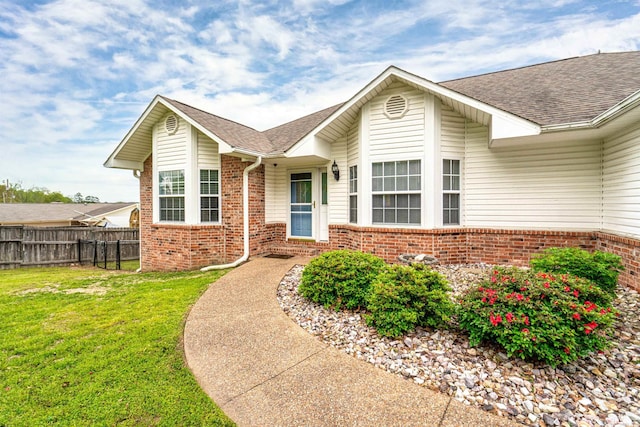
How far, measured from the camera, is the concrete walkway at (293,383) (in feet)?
6.84

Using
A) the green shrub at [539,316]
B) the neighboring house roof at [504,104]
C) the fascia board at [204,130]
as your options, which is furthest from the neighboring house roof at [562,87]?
the fascia board at [204,130]

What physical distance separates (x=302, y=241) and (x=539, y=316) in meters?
6.99

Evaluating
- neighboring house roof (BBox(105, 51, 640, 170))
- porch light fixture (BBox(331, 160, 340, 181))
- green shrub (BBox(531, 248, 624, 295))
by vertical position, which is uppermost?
neighboring house roof (BBox(105, 51, 640, 170))

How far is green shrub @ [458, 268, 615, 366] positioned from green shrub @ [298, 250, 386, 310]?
1431 millimetres

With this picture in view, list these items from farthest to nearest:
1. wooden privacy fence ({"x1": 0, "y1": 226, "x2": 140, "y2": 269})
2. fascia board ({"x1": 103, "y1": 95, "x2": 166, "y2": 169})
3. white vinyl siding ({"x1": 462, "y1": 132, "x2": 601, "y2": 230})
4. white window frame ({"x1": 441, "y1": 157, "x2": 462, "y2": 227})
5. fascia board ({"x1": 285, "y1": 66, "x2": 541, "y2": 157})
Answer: wooden privacy fence ({"x1": 0, "y1": 226, "x2": 140, "y2": 269})
fascia board ({"x1": 103, "y1": 95, "x2": 166, "y2": 169})
white window frame ({"x1": 441, "y1": 157, "x2": 462, "y2": 227})
white vinyl siding ({"x1": 462, "y1": 132, "x2": 601, "y2": 230})
fascia board ({"x1": 285, "y1": 66, "x2": 541, "y2": 157})

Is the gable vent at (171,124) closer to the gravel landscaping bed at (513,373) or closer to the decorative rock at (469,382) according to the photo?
the gravel landscaping bed at (513,373)

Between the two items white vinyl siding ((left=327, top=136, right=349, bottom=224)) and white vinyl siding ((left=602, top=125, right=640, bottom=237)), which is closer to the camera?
white vinyl siding ((left=602, top=125, right=640, bottom=237))

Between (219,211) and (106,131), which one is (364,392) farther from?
(106,131)

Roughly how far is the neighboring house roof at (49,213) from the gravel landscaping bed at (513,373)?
89.7ft

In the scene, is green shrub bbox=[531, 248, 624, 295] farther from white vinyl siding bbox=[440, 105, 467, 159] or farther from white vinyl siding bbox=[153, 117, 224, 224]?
white vinyl siding bbox=[153, 117, 224, 224]

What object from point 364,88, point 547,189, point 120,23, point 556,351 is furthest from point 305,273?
point 120,23

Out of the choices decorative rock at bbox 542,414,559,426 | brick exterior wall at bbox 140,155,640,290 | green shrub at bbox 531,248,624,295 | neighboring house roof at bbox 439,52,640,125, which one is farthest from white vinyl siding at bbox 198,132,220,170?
decorative rock at bbox 542,414,559,426

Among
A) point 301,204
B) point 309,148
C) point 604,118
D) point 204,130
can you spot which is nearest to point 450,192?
point 604,118

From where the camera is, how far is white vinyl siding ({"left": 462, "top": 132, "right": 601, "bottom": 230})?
19.8 ft
